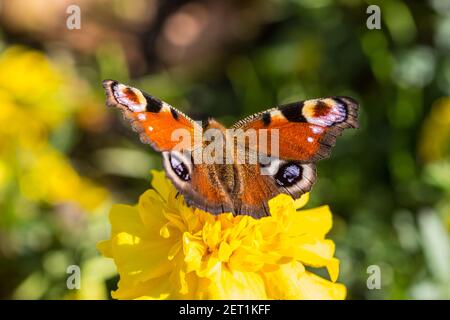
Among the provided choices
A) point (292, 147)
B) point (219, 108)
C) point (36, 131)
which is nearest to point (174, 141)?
point (292, 147)

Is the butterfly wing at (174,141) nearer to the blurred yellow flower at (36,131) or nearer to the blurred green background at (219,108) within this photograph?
the blurred green background at (219,108)

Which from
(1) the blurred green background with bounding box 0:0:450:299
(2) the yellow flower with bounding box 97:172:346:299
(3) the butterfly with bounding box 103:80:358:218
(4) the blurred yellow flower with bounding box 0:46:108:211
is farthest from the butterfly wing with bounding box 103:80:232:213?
(4) the blurred yellow flower with bounding box 0:46:108:211

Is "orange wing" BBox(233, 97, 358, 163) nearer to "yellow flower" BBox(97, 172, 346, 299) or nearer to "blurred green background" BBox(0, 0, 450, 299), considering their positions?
"yellow flower" BBox(97, 172, 346, 299)

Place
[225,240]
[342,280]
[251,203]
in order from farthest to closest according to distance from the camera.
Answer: [342,280] < [225,240] < [251,203]

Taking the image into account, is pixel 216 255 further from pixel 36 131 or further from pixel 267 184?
pixel 36 131
